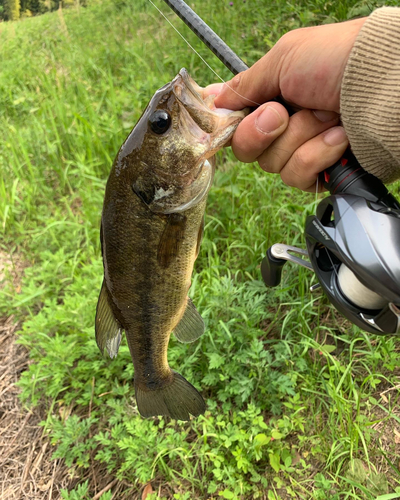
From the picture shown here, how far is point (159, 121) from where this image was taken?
134 cm

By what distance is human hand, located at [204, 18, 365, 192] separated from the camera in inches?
53.3

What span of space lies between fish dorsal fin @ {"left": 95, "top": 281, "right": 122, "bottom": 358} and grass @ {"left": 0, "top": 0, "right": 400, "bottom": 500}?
673 millimetres

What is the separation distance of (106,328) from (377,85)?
1.42m

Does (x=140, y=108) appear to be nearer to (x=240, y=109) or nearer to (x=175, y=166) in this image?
(x=240, y=109)

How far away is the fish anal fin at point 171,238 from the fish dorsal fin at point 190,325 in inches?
13.1

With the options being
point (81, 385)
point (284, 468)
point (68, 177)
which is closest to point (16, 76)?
point (68, 177)

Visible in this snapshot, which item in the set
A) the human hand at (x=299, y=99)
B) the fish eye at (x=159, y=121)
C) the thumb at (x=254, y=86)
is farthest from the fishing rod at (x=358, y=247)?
the fish eye at (x=159, y=121)

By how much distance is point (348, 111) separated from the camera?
4.30ft

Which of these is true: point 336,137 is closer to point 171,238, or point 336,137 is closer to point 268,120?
point 268,120

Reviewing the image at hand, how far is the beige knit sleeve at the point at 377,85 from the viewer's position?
1.18 m

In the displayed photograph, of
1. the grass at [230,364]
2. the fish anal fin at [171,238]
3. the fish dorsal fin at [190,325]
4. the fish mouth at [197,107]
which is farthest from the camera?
the grass at [230,364]

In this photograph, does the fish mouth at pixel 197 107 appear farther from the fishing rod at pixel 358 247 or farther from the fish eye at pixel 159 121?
the fishing rod at pixel 358 247

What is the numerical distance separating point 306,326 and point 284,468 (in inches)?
31.4

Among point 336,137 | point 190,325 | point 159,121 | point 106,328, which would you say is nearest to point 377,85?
point 336,137
